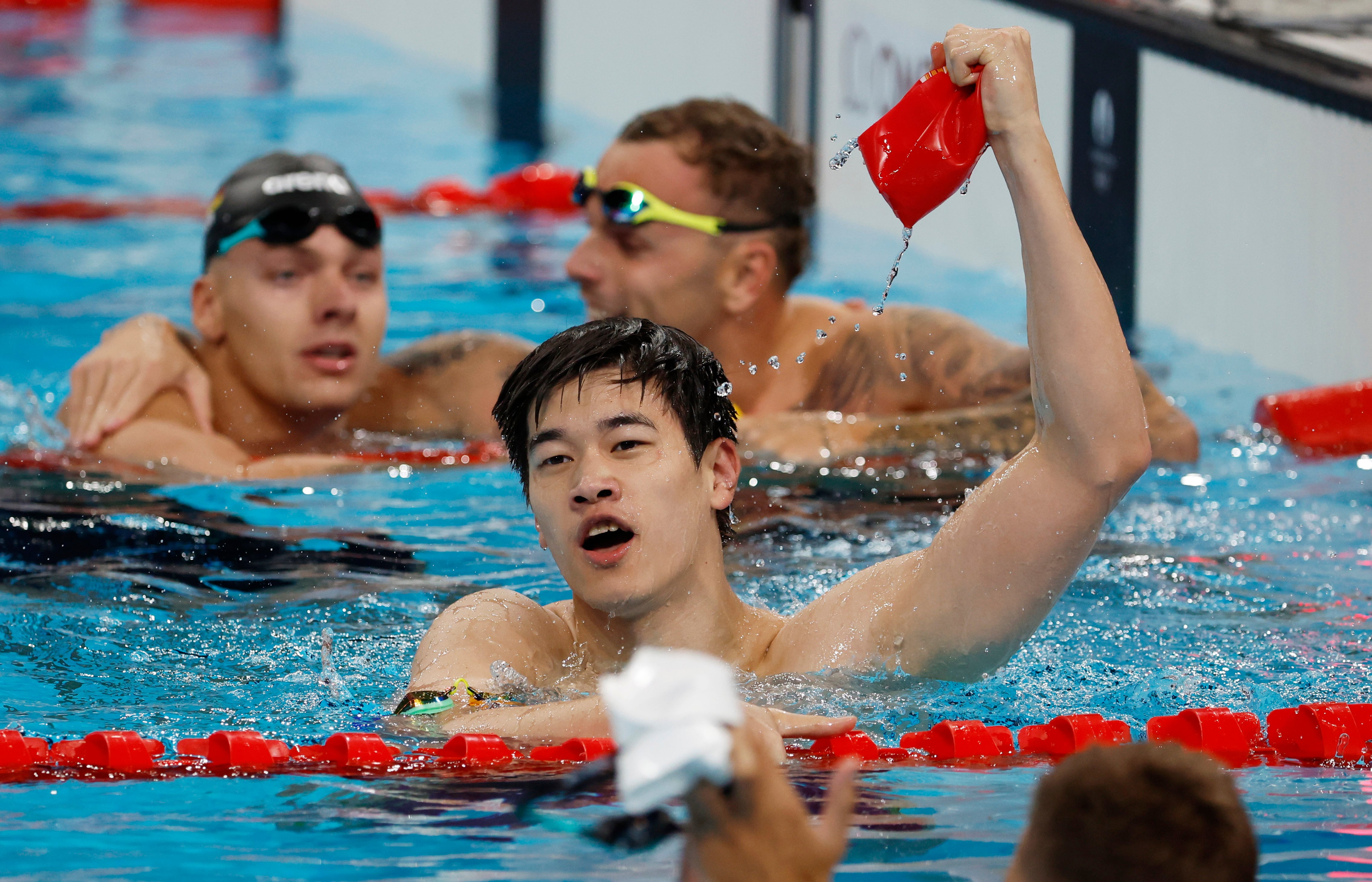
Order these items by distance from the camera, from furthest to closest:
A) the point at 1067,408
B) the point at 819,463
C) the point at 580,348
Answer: the point at 819,463, the point at 580,348, the point at 1067,408

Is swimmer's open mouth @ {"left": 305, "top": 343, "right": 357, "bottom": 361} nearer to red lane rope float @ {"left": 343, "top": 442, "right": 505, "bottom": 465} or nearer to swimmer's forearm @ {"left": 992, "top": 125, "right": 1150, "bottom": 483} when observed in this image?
red lane rope float @ {"left": 343, "top": 442, "right": 505, "bottom": 465}

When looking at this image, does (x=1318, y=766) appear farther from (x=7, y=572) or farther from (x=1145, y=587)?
(x=7, y=572)

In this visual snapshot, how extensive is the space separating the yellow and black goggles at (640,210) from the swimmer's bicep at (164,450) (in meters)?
1.22

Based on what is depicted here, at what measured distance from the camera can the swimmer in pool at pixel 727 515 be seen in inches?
78.4

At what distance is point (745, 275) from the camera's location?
15.0ft

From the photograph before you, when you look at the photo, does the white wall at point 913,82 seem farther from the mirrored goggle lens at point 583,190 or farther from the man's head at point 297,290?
the man's head at point 297,290

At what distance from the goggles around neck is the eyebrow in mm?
2274

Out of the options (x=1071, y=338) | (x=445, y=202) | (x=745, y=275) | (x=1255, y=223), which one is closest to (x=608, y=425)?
(x=1071, y=338)

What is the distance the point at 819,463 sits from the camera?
4082 millimetres

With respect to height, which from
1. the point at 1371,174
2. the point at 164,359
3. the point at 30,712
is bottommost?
the point at 30,712

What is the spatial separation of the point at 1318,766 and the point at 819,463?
201 centimetres

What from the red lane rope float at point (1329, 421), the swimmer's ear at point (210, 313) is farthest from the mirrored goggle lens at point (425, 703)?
the red lane rope float at point (1329, 421)

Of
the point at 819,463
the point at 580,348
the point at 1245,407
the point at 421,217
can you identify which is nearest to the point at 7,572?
the point at 580,348

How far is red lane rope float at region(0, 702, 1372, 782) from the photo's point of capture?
210 cm
